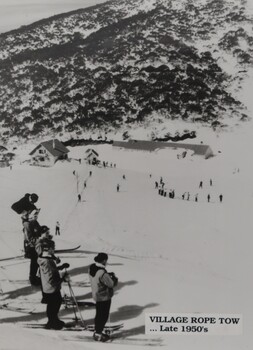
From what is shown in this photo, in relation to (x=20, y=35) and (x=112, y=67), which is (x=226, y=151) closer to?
(x=112, y=67)

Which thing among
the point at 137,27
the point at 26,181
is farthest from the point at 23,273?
the point at 137,27

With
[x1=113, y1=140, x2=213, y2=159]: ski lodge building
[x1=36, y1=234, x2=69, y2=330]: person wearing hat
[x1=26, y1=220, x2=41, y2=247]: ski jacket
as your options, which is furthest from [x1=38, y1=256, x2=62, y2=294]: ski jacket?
[x1=113, y1=140, x2=213, y2=159]: ski lodge building

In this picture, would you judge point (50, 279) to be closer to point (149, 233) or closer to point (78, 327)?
point (78, 327)

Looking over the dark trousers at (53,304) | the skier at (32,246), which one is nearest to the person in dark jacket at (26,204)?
the skier at (32,246)

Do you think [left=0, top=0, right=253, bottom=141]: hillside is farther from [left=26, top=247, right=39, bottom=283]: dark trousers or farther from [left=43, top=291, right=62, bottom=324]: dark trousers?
[left=43, top=291, right=62, bottom=324]: dark trousers

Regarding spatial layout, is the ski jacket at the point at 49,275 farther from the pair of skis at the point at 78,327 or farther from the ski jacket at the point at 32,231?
the ski jacket at the point at 32,231

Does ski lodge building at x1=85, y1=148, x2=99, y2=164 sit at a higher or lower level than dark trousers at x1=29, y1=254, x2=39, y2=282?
higher

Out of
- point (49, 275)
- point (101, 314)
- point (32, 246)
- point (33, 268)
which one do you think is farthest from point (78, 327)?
point (32, 246)
